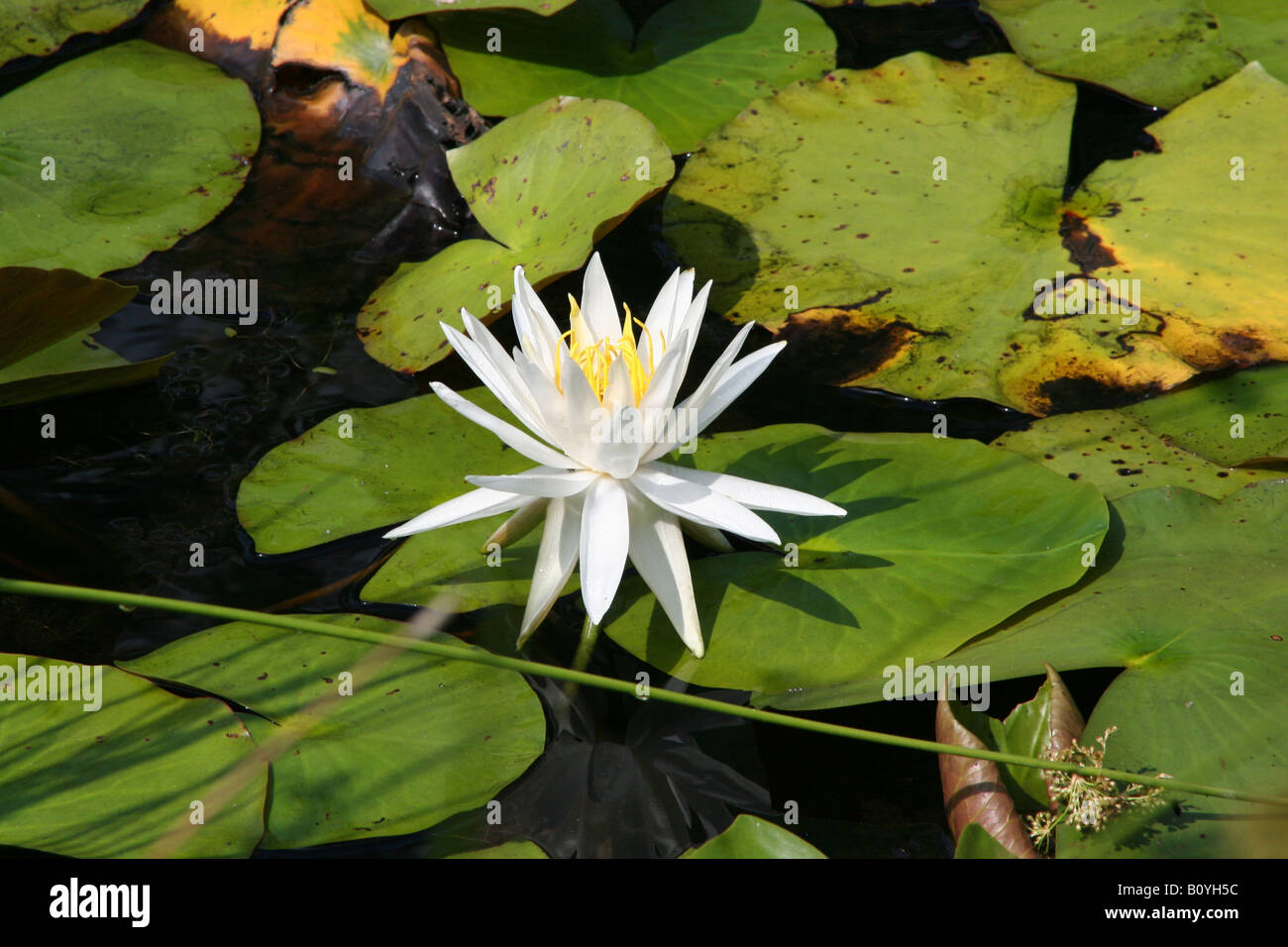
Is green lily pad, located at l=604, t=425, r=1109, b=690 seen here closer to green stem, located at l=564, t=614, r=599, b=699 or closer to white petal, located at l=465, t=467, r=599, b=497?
green stem, located at l=564, t=614, r=599, b=699

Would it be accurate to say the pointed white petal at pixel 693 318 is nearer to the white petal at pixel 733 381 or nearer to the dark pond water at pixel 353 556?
the white petal at pixel 733 381

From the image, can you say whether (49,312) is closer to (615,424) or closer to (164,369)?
(164,369)

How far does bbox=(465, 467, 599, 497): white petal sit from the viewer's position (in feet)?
6.54

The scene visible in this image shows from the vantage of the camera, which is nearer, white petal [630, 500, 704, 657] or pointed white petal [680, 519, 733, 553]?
white petal [630, 500, 704, 657]

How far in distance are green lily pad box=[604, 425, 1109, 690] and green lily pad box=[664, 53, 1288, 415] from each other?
50 centimetres

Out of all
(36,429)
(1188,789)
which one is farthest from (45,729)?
(1188,789)

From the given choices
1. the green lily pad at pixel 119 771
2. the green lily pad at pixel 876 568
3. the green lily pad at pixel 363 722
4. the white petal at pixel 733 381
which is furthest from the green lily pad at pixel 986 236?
the green lily pad at pixel 119 771

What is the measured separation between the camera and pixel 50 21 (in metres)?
4.26

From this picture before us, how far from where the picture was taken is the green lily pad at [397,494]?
242 cm

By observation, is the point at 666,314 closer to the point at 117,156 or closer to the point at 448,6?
the point at 448,6

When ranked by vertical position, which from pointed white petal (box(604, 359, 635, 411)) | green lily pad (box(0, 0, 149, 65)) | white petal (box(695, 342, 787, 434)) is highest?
green lily pad (box(0, 0, 149, 65))

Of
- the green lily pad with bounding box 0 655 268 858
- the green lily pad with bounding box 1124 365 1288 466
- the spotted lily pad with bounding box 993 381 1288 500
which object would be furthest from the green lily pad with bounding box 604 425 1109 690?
the green lily pad with bounding box 0 655 268 858

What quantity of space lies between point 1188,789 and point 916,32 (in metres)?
3.81

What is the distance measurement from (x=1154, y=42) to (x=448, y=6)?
288cm
